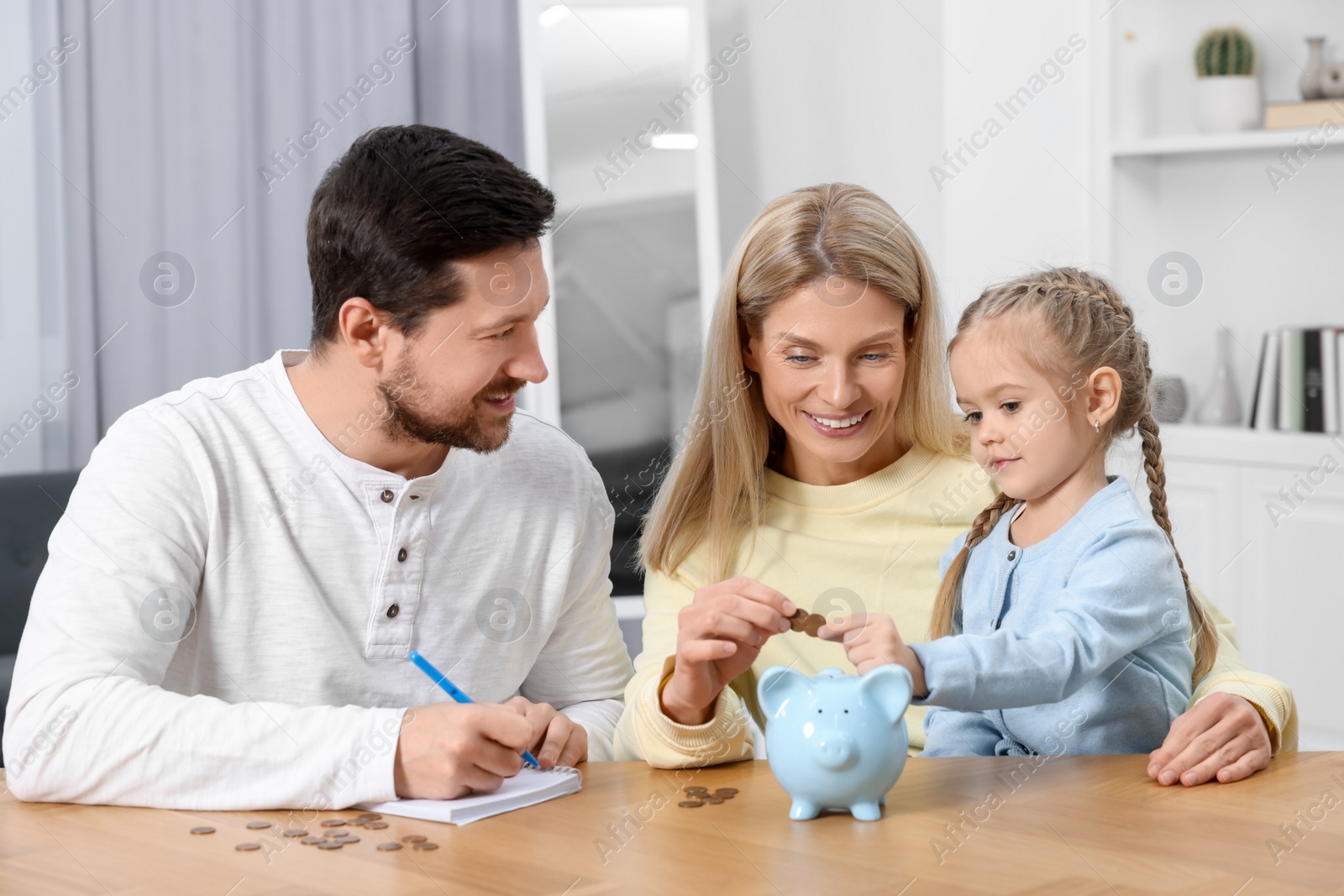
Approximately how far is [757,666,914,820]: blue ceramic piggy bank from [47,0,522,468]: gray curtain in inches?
96.3

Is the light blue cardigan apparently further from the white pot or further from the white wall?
the white wall

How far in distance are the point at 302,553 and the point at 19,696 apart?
13.3 inches

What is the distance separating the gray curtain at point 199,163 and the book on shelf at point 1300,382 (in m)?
2.28

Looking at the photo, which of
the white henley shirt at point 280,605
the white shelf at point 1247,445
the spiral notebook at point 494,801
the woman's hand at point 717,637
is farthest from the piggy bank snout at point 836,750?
the white shelf at point 1247,445

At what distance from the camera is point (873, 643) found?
107 centimetres

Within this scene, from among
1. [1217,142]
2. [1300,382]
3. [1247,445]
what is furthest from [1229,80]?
[1247,445]

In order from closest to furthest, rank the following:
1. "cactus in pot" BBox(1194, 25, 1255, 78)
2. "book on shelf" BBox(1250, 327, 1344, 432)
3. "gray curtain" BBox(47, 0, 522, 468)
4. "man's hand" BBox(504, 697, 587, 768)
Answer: "man's hand" BBox(504, 697, 587, 768) → "gray curtain" BBox(47, 0, 522, 468) → "book on shelf" BBox(1250, 327, 1344, 432) → "cactus in pot" BBox(1194, 25, 1255, 78)

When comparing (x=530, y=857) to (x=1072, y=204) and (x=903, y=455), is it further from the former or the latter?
(x=1072, y=204)

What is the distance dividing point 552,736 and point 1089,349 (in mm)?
681

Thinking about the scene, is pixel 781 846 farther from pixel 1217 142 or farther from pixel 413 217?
pixel 1217 142

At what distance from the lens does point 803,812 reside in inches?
42.2

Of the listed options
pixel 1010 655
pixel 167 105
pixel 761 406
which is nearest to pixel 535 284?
pixel 761 406

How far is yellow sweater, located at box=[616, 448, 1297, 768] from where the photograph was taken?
1624mm

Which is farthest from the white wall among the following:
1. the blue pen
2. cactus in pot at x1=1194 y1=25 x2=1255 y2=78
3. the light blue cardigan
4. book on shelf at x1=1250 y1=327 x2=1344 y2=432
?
the blue pen
